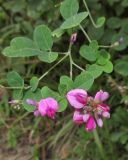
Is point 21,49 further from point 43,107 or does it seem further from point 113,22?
point 113,22

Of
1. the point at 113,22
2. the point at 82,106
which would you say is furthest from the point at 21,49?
the point at 113,22

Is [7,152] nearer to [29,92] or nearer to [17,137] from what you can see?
[17,137]

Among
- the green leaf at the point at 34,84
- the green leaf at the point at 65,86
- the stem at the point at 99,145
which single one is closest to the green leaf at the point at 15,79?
the green leaf at the point at 34,84

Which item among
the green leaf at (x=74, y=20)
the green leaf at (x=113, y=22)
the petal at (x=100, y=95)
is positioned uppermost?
the green leaf at (x=74, y=20)

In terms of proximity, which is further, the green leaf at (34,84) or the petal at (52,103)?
the green leaf at (34,84)

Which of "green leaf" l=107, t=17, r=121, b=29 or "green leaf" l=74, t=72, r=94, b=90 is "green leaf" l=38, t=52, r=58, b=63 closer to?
"green leaf" l=74, t=72, r=94, b=90

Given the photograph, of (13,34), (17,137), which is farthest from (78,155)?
(13,34)

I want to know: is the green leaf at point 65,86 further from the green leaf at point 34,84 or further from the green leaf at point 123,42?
the green leaf at point 123,42

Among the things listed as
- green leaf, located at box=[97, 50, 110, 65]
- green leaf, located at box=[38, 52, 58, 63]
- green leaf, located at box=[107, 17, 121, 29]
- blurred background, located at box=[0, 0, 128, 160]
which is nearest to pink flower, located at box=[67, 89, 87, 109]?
green leaf, located at box=[38, 52, 58, 63]
